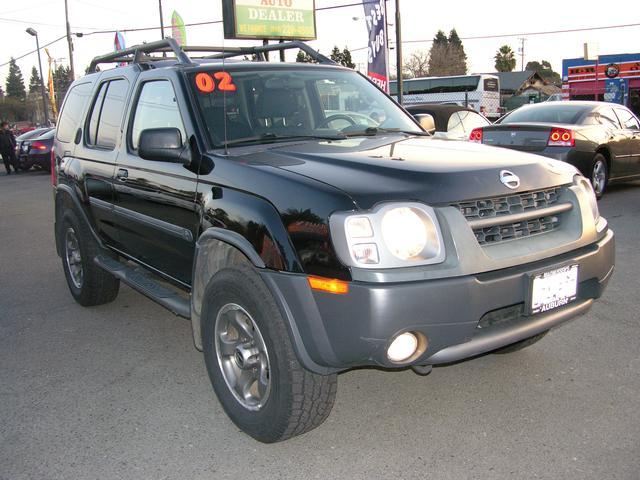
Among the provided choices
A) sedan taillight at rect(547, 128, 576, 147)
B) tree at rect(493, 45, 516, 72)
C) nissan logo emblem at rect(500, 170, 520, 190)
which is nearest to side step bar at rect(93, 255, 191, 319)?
nissan logo emblem at rect(500, 170, 520, 190)

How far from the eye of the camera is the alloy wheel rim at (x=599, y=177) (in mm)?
9773

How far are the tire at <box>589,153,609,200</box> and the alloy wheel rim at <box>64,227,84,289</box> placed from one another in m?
7.54

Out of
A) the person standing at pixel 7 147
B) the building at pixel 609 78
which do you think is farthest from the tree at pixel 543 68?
the person standing at pixel 7 147

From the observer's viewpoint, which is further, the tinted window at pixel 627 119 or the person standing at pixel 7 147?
the person standing at pixel 7 147

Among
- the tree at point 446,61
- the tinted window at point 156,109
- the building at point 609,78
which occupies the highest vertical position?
the tree at point 446,61

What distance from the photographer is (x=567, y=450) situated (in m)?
2.94

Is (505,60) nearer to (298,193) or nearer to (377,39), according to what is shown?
(377,39)

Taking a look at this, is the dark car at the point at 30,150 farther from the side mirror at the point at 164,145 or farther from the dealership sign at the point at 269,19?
the side mirror at the point at 164,145

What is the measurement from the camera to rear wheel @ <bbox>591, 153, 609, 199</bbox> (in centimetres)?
972

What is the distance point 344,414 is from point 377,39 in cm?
1348

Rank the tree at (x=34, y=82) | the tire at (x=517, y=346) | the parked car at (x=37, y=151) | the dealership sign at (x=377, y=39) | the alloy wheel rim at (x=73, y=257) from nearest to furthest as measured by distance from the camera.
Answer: the tire at (x=517, y=346), the alloy wheel rim at (x=73, y=257), the dealership sign at (x=377, y=39), the parked car at (x=37, y=151), the tree at (x=34, y=82)

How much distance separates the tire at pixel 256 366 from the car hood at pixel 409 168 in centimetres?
60

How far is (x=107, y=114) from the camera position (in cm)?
474

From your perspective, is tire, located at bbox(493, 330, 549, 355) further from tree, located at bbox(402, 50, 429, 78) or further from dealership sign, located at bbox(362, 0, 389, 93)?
tree, located at bbox(402, 50, 429, 78)
